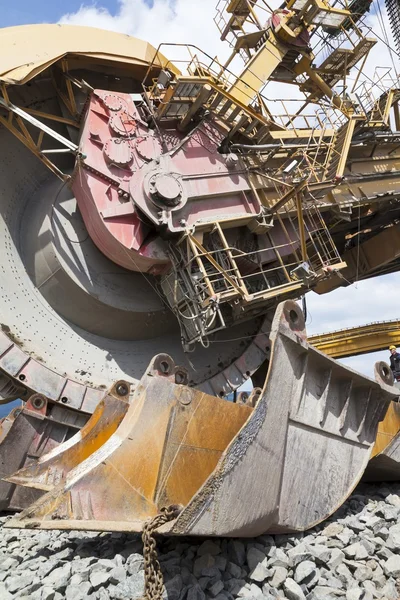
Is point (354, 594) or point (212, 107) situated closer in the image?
point (354, 594)

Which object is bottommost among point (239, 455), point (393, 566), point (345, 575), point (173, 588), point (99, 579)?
point (99, 579)

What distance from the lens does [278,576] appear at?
11.1 ft

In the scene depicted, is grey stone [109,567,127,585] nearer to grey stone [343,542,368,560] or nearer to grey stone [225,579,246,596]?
grey stone [225,579,246,596]

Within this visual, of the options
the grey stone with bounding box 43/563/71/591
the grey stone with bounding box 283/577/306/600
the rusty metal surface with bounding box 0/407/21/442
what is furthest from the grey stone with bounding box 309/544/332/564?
the rusty metal surface with bounding box 0/407/21/442

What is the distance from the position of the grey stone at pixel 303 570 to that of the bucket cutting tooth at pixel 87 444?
235 cm

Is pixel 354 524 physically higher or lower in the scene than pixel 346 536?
higher

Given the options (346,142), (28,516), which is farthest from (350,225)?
(28,516)

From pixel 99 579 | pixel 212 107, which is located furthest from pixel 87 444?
pixel 212 107

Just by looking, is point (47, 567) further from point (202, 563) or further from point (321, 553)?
point (321, 553)

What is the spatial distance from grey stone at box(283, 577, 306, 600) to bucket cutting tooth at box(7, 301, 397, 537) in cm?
41

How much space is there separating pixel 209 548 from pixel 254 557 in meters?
0.33

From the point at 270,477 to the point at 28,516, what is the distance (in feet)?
5.66

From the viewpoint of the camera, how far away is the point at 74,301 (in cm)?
704

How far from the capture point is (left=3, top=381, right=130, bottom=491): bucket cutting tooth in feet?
16.9
